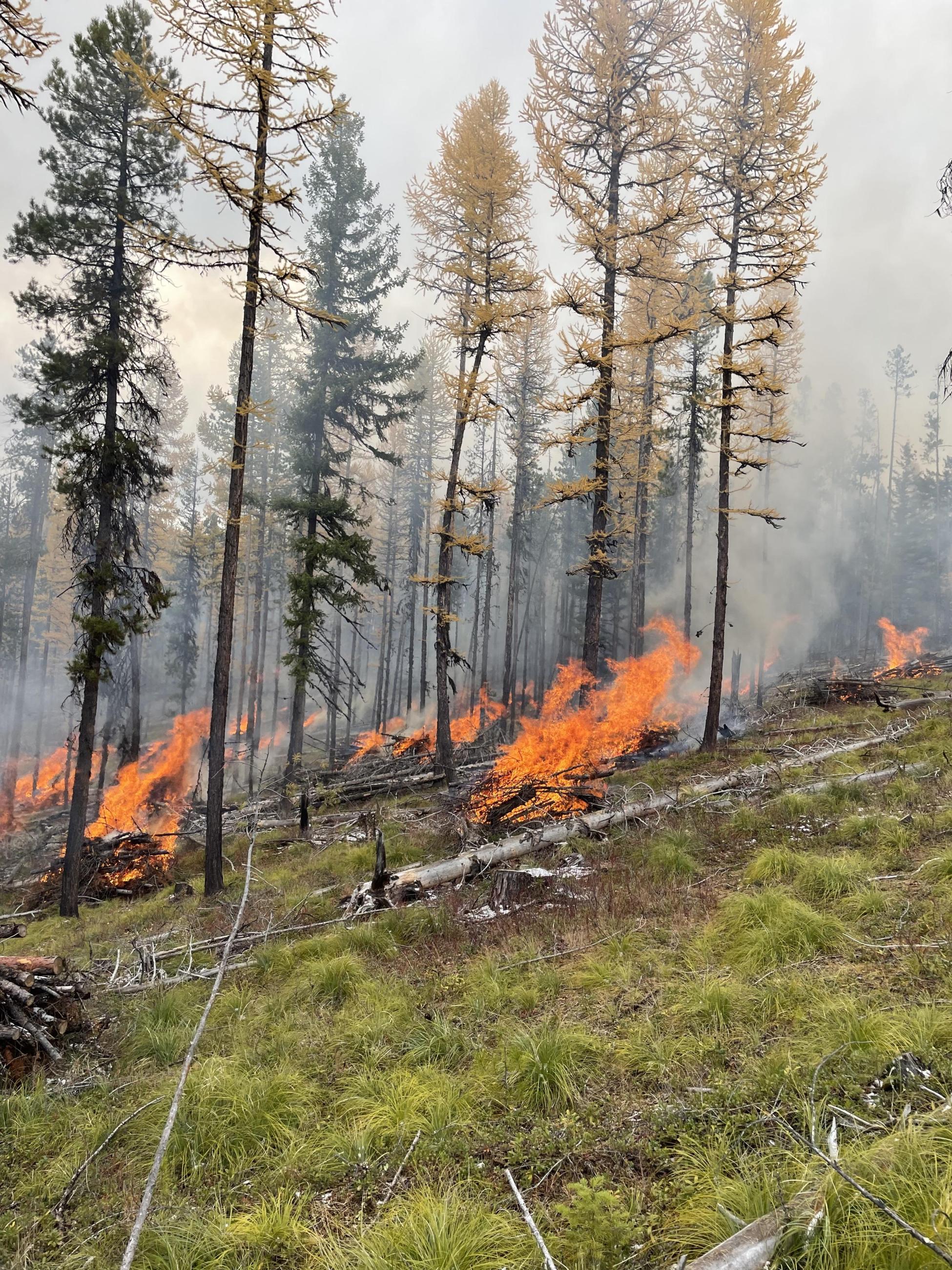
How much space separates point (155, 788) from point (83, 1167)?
2291 cm

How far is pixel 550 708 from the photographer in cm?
1958

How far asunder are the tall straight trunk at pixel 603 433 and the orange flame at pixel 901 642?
1031 inches

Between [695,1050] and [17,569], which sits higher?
[17,569]

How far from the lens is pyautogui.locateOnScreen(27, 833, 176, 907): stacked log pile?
13734 millimetres

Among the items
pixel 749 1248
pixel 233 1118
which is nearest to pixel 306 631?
pixel 233 1118

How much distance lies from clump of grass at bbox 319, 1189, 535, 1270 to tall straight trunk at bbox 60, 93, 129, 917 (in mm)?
11941

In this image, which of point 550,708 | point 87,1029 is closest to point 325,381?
point 550,708

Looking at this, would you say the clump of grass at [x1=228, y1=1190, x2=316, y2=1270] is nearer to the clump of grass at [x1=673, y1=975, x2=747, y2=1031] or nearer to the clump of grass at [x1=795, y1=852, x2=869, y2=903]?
the clump of grass at [x1=673, y1=975, x2=747, y2=1031]

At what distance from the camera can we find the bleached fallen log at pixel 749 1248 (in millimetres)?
2334

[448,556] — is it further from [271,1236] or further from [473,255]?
[271,1236]

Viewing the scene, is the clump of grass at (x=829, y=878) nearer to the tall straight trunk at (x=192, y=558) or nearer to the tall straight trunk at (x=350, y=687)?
the tall straight trunk at (x=350, y=687)

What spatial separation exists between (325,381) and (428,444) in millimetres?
17773

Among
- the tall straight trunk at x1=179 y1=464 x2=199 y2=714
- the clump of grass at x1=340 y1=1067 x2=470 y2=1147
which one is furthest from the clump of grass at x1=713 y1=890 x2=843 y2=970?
the tall straight trunk at x1=179 y1=464 x2=199 y2=714

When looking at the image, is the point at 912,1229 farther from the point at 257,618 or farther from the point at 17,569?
the point at 17,569
